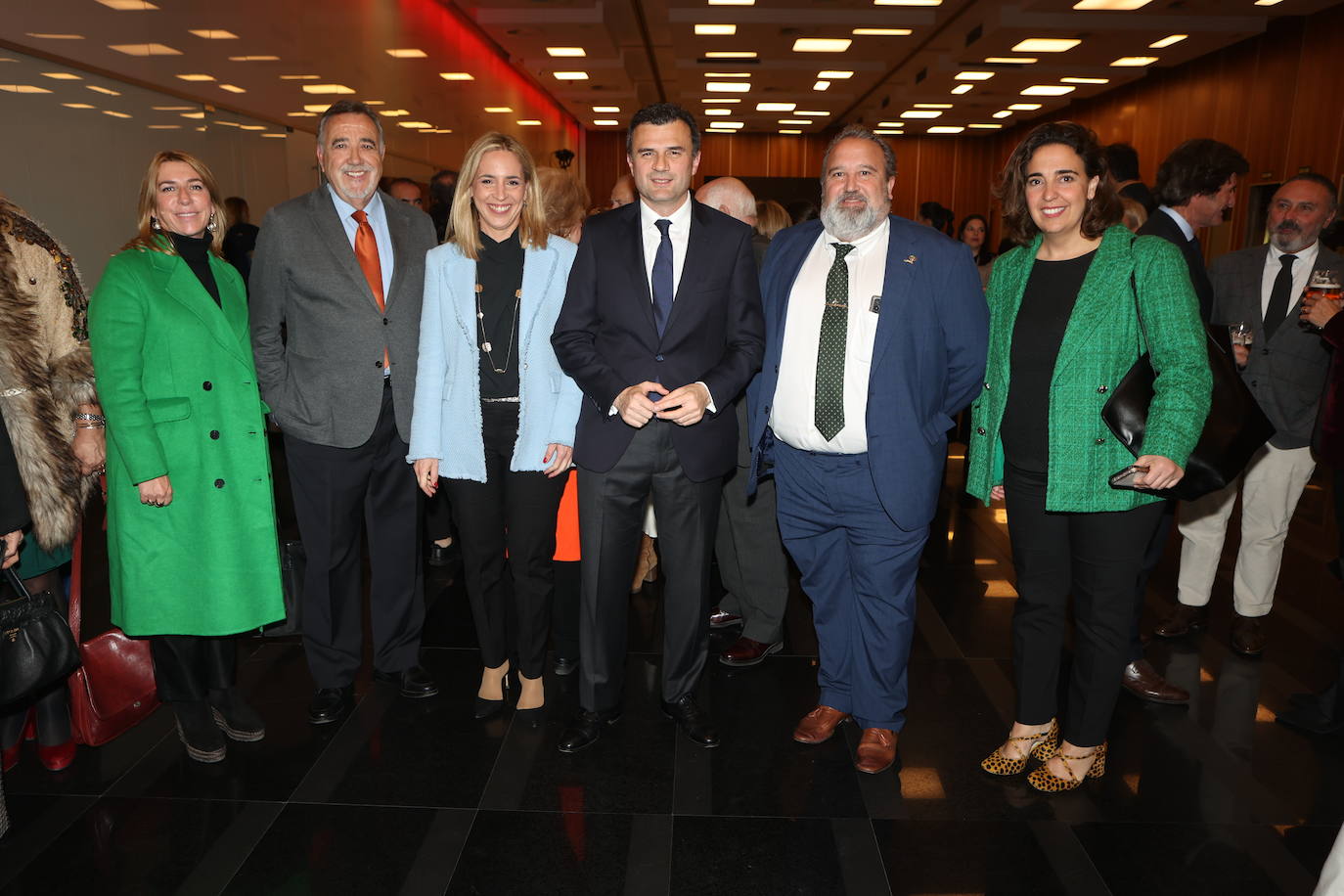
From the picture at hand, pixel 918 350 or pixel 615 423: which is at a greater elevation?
pixel 918 350

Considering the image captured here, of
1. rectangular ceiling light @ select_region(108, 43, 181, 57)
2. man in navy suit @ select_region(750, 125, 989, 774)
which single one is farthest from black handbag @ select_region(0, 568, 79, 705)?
rectangular ceiling light @ select_region(108, 43, 181, 57)

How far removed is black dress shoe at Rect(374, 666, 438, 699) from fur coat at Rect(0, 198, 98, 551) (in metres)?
1.16

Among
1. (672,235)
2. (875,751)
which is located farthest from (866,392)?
(875,751)

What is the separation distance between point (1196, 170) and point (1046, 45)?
35.0 ft

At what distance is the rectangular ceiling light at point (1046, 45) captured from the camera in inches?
472

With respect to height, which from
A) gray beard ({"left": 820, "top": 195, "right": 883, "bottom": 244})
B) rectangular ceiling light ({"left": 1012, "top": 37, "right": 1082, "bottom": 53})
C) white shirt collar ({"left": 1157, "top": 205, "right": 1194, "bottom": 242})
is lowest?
gray beard ({"left": 820, "top": 195, "right": 883, "bottom": 244})

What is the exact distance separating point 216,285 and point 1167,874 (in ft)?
10.3

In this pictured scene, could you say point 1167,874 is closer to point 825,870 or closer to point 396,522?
point 825,870

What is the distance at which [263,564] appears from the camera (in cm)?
283

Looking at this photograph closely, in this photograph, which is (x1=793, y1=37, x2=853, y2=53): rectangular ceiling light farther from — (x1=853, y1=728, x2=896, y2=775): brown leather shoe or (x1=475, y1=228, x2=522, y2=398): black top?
(x1=853, y1=728, x2=896, y2=775): brown leather shoe

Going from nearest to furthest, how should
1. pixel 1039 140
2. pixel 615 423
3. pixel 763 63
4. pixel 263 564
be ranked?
pixel 1039 140 → pixel 615 423 → pixel 263 564 → pixel 763 63

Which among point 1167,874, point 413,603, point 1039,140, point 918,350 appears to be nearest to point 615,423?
point 918,350

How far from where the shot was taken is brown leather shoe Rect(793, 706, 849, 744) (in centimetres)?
294

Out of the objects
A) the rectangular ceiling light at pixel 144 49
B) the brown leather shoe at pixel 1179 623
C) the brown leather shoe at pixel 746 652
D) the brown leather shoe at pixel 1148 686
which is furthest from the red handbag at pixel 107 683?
the brown leather shoe at pixel 1179 623
